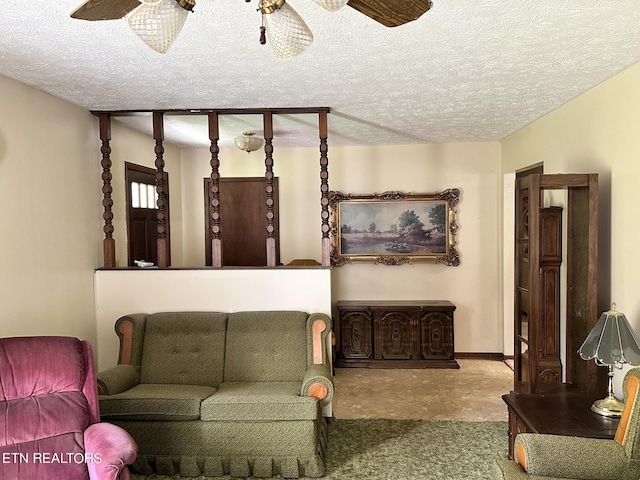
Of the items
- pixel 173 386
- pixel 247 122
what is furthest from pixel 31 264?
pixel 247 122

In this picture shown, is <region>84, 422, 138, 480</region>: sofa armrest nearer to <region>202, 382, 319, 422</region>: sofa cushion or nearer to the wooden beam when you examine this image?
<region>202, 382, 319, 422</region>: sofa cushion

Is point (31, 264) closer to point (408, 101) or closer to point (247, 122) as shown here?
point (247, 122)

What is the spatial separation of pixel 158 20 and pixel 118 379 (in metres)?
2.66

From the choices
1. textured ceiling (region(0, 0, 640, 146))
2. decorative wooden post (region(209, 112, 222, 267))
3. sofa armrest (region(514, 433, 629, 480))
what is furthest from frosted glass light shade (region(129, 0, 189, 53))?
decorative wooden post (region(209, 112, 222, 267))

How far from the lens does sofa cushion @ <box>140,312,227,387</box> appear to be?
357cm

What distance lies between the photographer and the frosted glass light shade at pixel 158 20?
134 cm

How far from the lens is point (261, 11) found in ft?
4.68

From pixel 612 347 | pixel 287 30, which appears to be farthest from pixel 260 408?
pixel 287 30

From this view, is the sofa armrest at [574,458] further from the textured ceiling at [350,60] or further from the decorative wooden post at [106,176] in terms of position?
the decorative wooden post at [106,176]

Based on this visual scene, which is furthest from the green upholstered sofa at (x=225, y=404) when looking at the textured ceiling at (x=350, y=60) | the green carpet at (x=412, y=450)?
the textured ceiling at (x=350, y=60)

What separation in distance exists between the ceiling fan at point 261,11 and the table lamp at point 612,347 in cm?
207

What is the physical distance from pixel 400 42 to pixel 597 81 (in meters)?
1.57

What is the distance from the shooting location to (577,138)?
3.61 meters

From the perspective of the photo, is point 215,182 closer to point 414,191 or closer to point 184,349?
point 184,349
